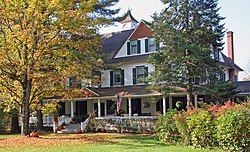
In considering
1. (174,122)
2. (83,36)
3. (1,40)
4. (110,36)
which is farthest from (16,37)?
(110,36)

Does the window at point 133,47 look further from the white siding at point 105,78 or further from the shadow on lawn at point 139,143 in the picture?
the shadow on lawn at point 139,143

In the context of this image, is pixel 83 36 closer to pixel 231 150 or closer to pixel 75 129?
pixel 75 129

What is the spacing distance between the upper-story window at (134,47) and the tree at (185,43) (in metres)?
6.25

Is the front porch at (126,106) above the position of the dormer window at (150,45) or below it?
below

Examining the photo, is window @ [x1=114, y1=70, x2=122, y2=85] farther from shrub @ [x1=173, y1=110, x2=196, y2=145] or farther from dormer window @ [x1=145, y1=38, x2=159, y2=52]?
shrub @ [x1=173, y1=110, x2=196, y2=145]

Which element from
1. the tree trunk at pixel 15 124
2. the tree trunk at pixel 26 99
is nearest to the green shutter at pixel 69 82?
the tree trunk at pixel 26 99

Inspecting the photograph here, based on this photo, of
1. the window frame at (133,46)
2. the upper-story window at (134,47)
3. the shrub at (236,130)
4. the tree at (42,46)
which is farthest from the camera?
the window frame at (133,46)

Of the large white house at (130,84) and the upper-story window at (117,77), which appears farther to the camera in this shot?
the upper-story window at (117,77)

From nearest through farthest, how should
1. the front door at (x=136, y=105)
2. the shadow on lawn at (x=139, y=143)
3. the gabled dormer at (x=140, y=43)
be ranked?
the shadow on lawn at (x=139, y=143) → the gabled dormer at (x=140, y=43) → the front door at (x=136, y=105)

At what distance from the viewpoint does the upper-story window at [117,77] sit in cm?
3590

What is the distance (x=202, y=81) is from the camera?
29.0 meters

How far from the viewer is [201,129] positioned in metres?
18.1


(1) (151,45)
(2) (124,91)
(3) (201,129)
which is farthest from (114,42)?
(3) (201,129)

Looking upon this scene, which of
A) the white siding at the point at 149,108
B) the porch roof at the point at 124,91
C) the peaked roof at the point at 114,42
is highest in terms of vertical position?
the peaked roof at the point at 114,42
